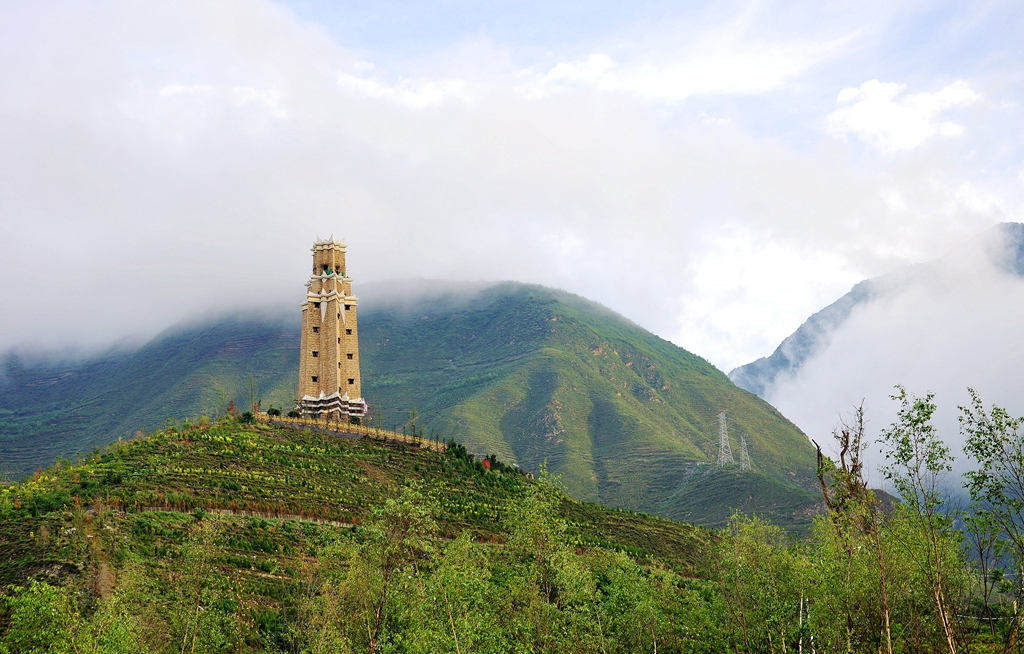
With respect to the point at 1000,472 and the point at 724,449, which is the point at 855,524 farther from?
the point at 724,449

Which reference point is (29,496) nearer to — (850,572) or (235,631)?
(235,631)

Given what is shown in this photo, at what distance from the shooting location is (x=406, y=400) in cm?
16438

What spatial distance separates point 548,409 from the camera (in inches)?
5669

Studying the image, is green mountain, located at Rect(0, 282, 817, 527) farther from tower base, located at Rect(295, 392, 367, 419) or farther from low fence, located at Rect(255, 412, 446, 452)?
low fence, located at Rect(255, 412, 446, 452)

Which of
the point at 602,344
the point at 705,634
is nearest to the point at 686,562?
the point at 705,634

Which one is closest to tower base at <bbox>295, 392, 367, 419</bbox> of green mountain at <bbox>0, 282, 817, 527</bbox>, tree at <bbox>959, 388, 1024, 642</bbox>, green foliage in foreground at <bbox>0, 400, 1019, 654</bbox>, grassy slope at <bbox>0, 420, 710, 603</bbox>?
grassy slope at <bbox>0, 420, 710, 603</bbox>

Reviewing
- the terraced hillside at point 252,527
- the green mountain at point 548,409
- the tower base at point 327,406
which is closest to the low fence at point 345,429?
the terraced hillside at point 252,527

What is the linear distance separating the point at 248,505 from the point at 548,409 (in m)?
100

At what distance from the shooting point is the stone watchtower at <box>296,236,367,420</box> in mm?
73875

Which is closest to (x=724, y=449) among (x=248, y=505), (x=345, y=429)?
(x=345, y=429)

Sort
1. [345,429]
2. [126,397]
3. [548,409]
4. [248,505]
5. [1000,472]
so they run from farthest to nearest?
[126,397] → [548,409] → [345,429] → [248,505] → [1000,472]

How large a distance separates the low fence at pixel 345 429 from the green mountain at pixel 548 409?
137 ft

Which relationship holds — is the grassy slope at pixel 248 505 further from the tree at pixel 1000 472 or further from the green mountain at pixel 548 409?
the green mountain at pixel 548 409

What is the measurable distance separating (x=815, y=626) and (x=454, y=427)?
364 ft
